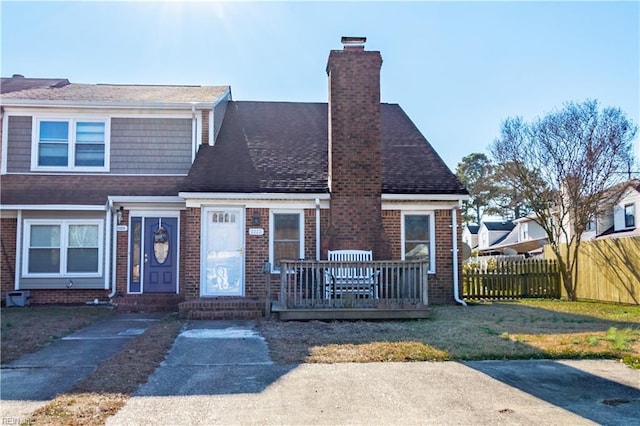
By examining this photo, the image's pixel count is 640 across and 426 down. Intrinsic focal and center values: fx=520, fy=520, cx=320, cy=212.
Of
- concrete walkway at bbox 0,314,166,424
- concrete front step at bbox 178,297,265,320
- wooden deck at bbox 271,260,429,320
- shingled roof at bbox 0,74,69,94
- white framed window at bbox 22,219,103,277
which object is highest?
shingled roof at bbox 0,74,69,94

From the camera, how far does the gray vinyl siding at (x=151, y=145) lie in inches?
536

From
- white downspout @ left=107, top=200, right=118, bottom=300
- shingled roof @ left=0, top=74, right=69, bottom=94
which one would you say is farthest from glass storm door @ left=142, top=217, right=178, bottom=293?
shingled roof @ left=0, top=74, right=69, bottom=94

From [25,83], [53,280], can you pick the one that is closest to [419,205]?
[53,280]

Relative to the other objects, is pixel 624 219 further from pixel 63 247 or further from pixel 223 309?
pixel 63 247

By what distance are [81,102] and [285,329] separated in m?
8.75

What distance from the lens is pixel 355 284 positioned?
10062 millimetres

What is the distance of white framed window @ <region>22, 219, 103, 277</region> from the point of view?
12922 millimetres

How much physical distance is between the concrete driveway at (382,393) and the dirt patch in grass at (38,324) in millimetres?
2458

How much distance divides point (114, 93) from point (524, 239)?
32.4 meters

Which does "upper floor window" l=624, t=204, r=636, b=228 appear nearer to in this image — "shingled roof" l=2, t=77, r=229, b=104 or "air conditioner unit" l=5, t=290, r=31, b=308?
"shingled roof" l=2, t=77, r=229, b=104

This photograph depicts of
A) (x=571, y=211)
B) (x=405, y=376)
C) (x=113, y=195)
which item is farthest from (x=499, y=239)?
(x=405, y=376)

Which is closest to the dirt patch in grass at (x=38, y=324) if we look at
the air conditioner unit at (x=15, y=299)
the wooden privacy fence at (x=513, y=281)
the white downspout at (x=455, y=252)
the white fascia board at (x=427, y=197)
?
the air conditioner unit at (x=15, y=299)

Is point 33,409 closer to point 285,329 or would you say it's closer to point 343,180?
point 285,329

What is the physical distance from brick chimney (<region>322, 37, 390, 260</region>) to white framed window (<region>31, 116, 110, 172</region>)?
6.25m
